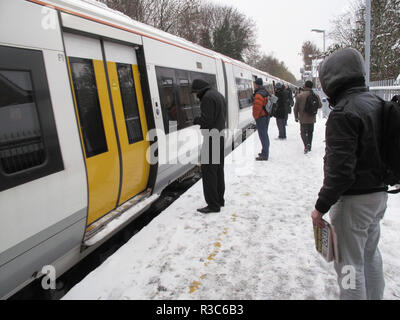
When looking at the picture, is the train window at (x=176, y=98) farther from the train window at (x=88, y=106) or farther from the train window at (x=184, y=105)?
the train window at (x=88, y=106)

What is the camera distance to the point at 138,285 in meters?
2.87

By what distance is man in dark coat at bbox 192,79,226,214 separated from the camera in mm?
4324

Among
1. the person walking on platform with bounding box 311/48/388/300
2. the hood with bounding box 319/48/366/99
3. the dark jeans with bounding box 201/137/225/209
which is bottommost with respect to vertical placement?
the dark jeans with bounding box 201/137/225/209

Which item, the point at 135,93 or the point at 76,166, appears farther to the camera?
the point at 135,93

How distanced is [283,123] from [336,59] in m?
8.80

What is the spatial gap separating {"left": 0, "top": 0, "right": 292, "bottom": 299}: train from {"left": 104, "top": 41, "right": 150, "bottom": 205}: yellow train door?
0.01 meters

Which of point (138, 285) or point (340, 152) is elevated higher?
point (340, 152)

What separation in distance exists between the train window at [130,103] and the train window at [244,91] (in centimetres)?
731

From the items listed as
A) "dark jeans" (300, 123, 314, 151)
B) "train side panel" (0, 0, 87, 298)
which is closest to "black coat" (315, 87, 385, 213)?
"train side panel" (0, 0, 87, 298)

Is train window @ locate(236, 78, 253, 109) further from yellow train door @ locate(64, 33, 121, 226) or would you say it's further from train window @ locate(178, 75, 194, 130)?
yellow train door @ locate(64, 33, 121, 226)

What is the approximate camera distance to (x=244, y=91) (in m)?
13.1

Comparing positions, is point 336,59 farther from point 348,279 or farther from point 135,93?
point 135,93

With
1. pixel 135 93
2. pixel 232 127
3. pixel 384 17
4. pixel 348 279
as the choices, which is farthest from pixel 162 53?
pixel 384 17

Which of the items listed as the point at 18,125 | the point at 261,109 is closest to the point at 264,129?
the point at 261,109
